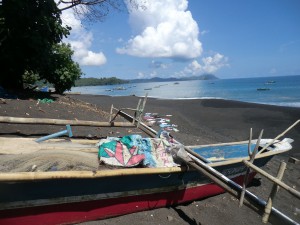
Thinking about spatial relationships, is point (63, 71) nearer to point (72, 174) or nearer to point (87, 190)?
point (87, 190)

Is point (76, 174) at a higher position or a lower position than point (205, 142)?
higher

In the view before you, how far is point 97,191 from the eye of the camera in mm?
4254

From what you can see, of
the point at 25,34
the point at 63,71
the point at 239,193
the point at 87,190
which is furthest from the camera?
the point at 63,71

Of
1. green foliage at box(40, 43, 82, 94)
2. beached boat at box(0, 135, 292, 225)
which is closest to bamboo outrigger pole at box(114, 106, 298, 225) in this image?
beached boat at box(0, 135, 292, 225)

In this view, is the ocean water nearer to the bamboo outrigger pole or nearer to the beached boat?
the beached boat

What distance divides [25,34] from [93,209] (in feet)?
31.1

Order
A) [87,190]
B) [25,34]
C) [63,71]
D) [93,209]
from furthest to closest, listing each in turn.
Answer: [63,71], [25,34], [93,209], [87,190]

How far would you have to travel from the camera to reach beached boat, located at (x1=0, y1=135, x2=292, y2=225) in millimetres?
3615

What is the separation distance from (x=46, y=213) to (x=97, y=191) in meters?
0.77

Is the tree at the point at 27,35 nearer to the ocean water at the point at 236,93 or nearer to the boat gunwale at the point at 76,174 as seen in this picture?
the boat gunwale at the point at 76,174

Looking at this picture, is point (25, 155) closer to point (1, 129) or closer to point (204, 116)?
point (1, 129)

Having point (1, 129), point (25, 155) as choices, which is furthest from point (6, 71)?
point (25, 155)

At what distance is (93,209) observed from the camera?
4.39 metres

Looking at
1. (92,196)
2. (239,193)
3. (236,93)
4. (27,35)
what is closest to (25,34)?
(27,35)
